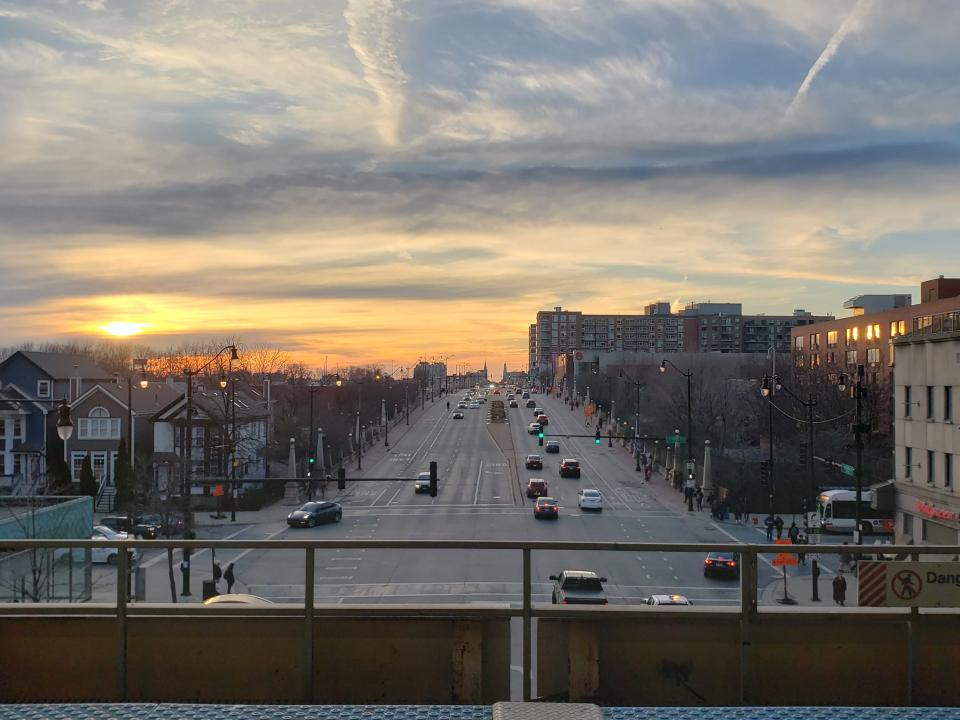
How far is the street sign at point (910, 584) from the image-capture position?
6.45 m

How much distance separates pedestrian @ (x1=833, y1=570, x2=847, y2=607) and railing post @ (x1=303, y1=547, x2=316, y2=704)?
4.20m

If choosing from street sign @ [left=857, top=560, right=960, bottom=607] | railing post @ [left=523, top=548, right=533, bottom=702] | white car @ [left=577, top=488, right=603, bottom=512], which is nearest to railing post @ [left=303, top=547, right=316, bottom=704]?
railing post @ [left=523, top=548, right=533, bottom=702]

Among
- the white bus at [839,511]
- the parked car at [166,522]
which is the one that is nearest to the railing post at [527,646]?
the parked car at [166,522]

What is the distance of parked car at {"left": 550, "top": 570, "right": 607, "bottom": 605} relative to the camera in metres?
7.98

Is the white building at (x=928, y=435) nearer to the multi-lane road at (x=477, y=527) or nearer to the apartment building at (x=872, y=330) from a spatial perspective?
the multi-lane road at (x=477, y=527)

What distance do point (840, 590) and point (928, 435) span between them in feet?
107

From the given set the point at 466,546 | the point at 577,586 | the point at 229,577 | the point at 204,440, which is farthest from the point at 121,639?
the point at 204,440

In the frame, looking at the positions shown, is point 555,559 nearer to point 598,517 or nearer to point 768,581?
point 768,581

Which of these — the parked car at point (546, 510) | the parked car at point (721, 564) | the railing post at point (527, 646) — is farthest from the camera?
the parked car at point (546, 510)

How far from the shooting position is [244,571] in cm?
774

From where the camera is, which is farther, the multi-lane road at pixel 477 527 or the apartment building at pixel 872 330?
the apartment building at pixel 872 330

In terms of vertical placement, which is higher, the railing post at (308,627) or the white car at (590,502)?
the railing post at (308,627)

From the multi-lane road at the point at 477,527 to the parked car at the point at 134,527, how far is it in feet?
13.9

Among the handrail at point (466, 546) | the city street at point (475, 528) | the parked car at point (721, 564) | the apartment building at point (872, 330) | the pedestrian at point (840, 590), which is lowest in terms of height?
the city street at point (475, 528)
